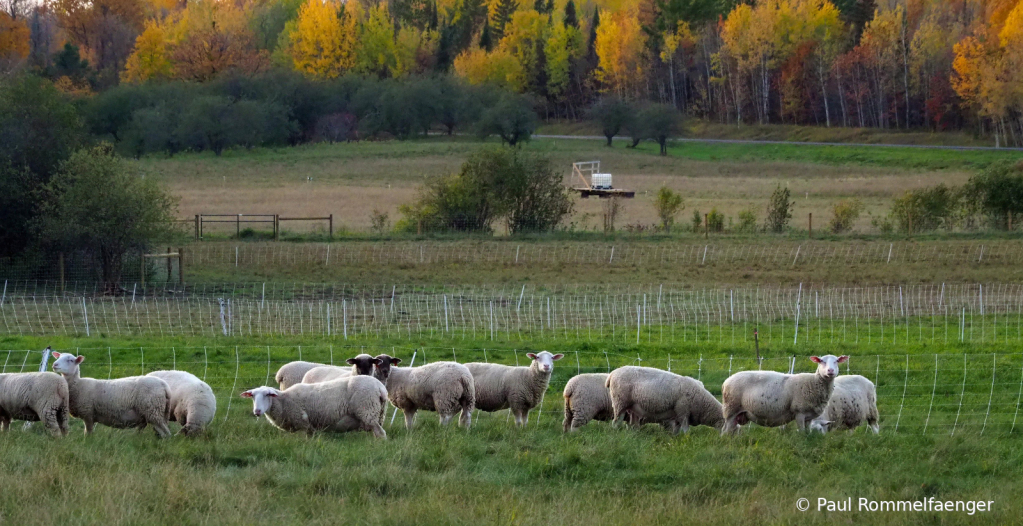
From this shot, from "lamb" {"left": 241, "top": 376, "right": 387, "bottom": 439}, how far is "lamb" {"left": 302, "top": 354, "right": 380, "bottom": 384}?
911 millimetres

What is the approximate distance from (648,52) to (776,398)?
303 feet

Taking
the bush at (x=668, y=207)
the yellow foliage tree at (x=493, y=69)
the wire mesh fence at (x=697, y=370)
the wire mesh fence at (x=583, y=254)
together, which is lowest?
the wire mesh fence at (x=697, y=370)

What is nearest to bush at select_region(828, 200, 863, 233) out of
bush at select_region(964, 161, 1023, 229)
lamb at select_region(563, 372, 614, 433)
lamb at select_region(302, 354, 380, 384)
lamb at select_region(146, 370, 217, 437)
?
bush at select_region(964, 161, 1023, 229)

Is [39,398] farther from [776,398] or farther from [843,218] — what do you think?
[843,218]

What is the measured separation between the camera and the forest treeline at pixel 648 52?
84188 millimetres

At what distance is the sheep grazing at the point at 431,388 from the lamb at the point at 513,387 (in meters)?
0.28

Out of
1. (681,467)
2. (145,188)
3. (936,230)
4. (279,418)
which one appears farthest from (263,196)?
(681,467)

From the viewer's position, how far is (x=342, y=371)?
1443 cm

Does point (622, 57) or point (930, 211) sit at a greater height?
point (622, 57)

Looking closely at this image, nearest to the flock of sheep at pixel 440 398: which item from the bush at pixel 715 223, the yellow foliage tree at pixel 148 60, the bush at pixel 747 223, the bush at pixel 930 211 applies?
the bush at pixel 715 223

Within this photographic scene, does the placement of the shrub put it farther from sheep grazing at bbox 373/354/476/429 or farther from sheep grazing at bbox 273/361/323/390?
sheep grazing at bbox 373/354/476/429

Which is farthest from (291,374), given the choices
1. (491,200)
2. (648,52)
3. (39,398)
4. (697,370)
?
(648,52)

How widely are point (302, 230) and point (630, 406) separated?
3153 centimetres

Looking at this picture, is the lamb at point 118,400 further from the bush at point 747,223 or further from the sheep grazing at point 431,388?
the bush at point 747,223
